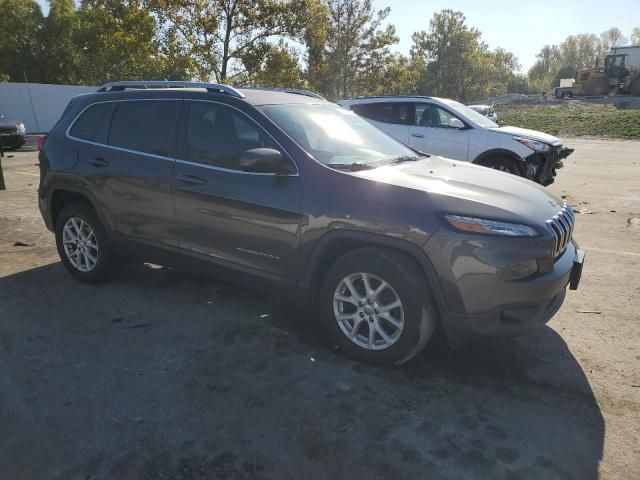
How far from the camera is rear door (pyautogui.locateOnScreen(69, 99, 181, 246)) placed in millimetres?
4082

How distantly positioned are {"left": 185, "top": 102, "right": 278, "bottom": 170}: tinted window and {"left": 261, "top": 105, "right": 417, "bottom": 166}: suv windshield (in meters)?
0.19

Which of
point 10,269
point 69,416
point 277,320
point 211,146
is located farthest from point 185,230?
point 10,269

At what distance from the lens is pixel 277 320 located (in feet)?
13.2

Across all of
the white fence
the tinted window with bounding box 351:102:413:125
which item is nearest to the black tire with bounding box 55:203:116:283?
the tinted window with bounding box 351:102:413:125

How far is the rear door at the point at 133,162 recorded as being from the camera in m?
4.08

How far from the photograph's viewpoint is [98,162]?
444 centimetres

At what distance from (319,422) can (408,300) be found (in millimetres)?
897

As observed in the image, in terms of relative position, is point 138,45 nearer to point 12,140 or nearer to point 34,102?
point 34,102

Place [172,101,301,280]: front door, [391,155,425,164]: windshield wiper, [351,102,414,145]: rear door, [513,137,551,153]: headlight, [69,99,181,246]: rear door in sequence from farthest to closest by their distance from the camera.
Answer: [351,102,414,145]: rear door
[513,137,551,153]: headlight
[69,99,181,246]: rear door
[391,155,425,164]: windshield wiper
[172,101,301,280]: front door

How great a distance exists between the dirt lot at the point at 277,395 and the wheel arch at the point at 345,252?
0.49 m

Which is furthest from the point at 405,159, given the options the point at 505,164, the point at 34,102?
the point at 34,102

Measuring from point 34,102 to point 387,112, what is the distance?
21869 millimetres

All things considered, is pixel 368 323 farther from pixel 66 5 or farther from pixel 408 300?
pixel 66 5

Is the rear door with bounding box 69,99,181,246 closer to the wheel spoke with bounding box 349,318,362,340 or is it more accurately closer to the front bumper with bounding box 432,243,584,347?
the wheel spoke with bounding box 349,318,362,340
